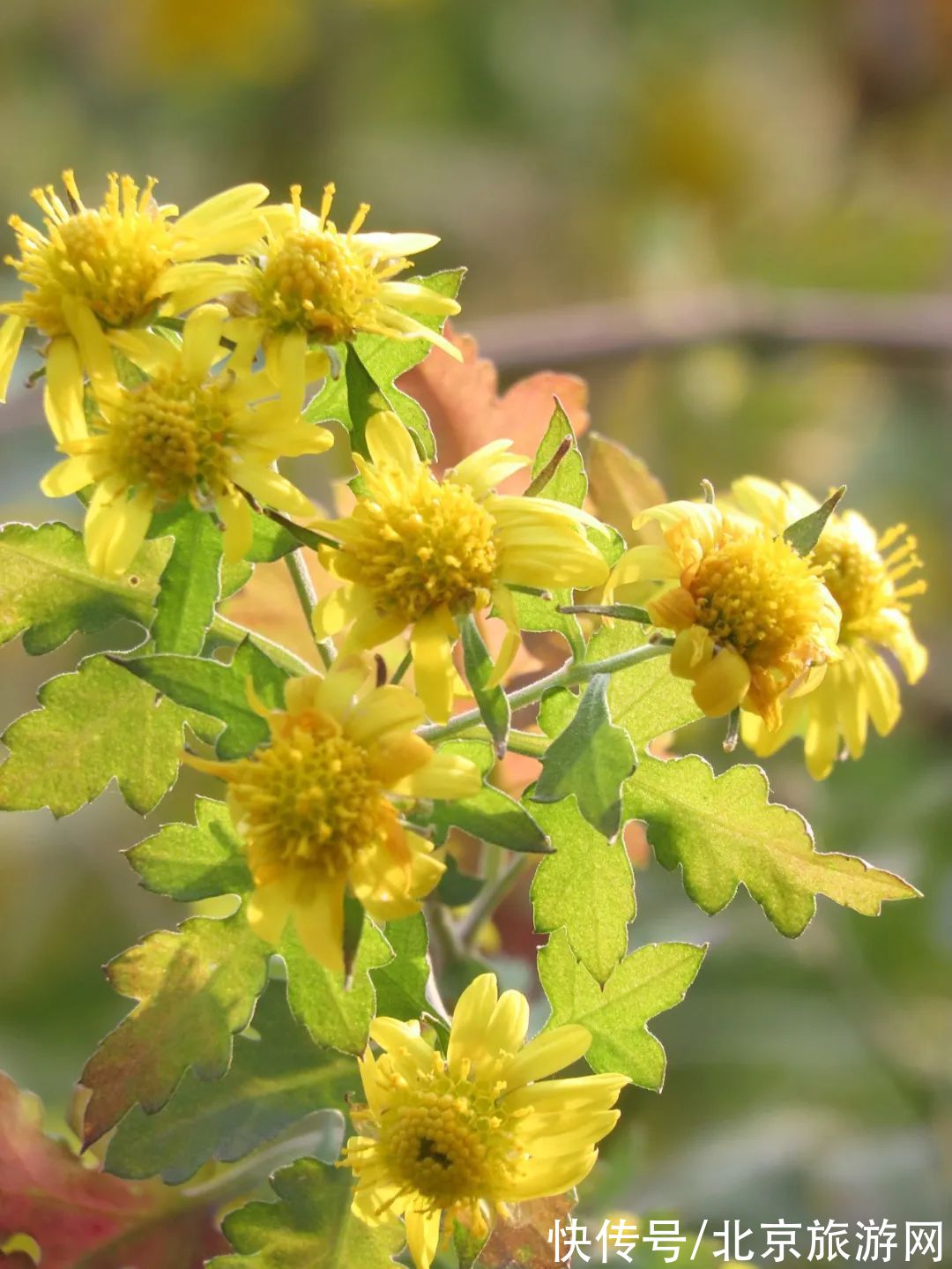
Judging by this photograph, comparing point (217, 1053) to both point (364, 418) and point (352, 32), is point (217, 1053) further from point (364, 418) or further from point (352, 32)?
point (352, 32)

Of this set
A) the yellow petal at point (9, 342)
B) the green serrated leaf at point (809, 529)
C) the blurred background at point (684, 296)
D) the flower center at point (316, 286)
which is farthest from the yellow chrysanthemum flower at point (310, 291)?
the blurred background at point (684, 296)

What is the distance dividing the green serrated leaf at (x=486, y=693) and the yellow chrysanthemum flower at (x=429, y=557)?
0.5 inches

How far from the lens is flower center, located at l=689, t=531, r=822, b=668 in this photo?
0.80m

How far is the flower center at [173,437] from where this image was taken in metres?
0.79

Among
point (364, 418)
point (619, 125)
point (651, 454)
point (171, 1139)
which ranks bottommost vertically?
point (171, 1139)

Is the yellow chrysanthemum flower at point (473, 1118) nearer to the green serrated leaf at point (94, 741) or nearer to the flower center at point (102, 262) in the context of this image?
the green serrated leaf at point (94, 741)

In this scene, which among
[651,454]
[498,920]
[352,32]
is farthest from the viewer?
[352,32]

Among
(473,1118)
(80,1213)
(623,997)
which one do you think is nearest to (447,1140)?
Result: (473,1118)

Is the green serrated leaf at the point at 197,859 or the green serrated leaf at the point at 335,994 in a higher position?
the green serrated leaf at the point at 197,859

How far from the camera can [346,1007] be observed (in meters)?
0.78

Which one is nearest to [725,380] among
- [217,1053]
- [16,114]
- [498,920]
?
[498,920]

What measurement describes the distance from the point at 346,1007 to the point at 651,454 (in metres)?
1.84

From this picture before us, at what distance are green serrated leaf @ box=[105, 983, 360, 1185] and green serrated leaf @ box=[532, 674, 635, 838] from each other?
10.0 inches

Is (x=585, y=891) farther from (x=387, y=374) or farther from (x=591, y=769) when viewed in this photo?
(x=387, y=374)
